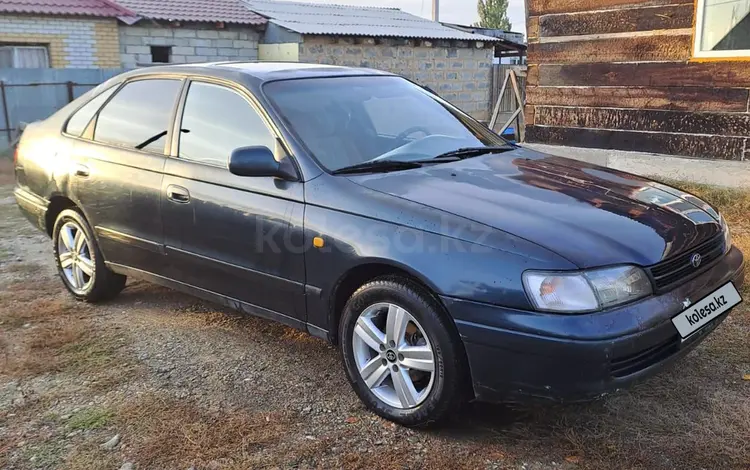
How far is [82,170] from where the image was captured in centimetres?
446

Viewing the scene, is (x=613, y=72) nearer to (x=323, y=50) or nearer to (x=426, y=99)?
(x=426, y=99)

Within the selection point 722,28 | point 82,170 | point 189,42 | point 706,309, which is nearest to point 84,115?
point 82,170

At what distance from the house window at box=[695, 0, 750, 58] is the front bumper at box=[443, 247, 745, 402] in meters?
4.80

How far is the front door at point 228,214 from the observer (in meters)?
3.37

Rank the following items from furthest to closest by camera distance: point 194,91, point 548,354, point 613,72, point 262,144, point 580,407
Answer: point 613,72, point 194,91, point 262,144, point 580,407, point 548,354

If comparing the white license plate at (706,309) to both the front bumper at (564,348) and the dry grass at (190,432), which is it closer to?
the front bumper at (564,348)

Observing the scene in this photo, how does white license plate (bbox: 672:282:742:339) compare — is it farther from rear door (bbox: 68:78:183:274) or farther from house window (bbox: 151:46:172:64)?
house window (bbox: 151:46:172:64)

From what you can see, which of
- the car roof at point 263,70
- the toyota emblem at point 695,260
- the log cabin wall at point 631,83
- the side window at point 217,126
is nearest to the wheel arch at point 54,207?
the car roof at point 263,70

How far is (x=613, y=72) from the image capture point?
7426mm

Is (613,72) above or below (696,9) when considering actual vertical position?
below

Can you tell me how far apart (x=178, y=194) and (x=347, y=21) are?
14.7 m

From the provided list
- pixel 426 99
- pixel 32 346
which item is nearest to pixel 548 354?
pixel 426 99

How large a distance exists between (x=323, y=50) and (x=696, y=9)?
32.9 feet

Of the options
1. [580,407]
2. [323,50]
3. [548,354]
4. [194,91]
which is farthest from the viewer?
[323,50]
